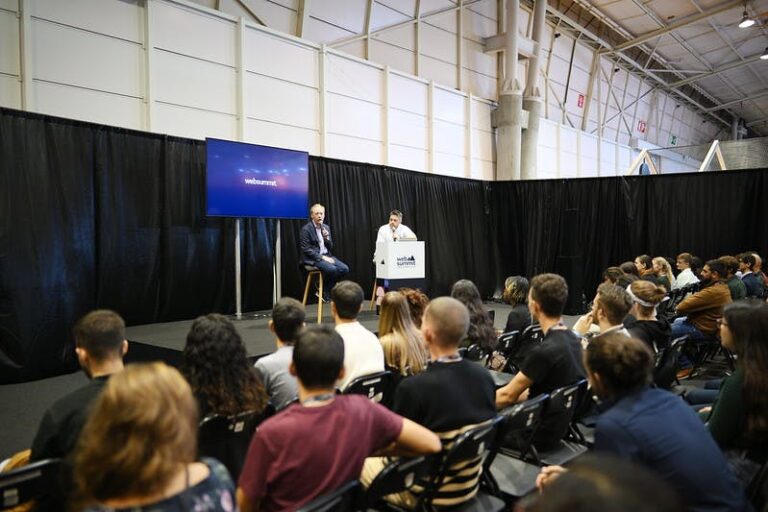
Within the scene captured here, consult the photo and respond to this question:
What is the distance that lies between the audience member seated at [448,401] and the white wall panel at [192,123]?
17.5 ft

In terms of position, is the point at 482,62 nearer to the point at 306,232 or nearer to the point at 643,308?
the point at 306,232

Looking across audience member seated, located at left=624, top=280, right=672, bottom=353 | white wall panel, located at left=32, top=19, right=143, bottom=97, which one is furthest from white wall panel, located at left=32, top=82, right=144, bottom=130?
audience member seated, located at left=624, top=280, right=672, bottom=353

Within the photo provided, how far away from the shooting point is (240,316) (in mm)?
5957

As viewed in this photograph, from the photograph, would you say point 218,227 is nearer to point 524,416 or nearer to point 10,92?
point 10,92

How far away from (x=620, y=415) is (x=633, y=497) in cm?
92

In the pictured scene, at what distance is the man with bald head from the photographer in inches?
74.9

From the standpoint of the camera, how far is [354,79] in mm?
8562

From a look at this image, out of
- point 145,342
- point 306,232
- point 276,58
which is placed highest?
point 276,58

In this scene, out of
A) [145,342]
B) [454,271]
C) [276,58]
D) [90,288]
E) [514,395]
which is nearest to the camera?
[514,395]

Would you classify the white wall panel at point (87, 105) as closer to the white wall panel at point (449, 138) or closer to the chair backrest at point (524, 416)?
the chair backrest at point (524, 416)

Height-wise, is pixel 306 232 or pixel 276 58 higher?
pixel 276 58

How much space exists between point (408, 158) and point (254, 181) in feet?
14.3

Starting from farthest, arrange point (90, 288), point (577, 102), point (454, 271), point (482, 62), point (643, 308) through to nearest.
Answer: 1. point (577, 102)
2. point (482, 62)
3. point (454, 271)
4. point (90, 288)
5. point (643, 308)

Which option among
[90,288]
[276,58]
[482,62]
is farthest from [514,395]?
[482,62]
